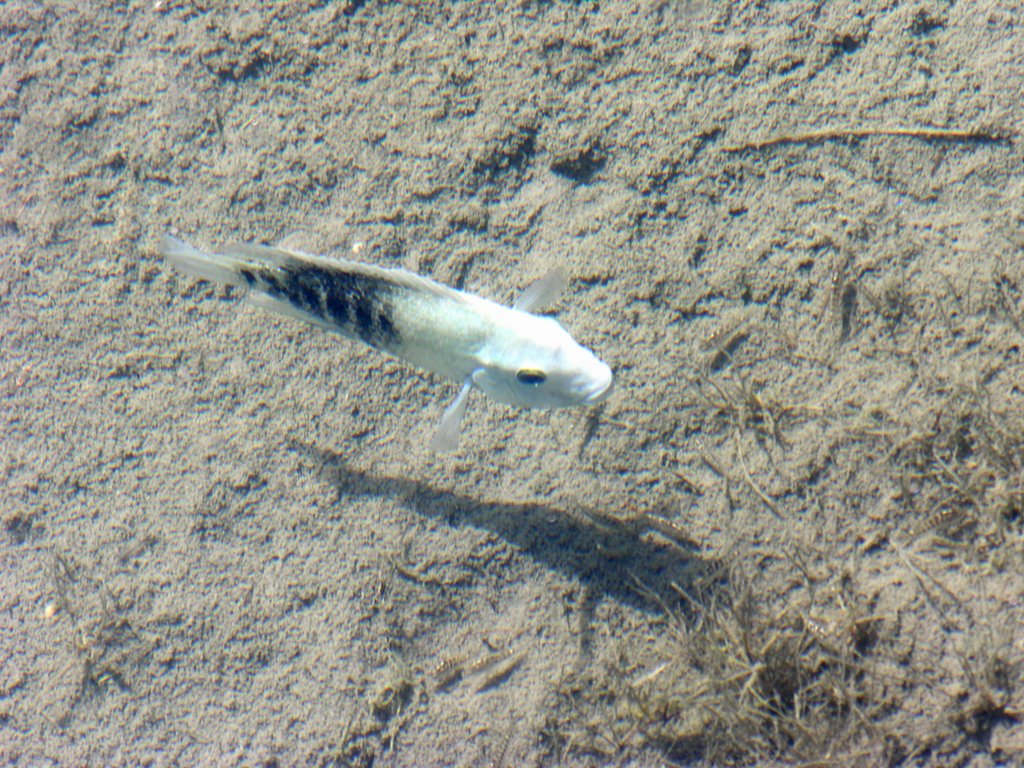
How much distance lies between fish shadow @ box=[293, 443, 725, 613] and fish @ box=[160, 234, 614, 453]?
69 cm

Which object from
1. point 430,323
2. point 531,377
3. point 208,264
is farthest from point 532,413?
point 208,264

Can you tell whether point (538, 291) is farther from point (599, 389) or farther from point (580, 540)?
point (580, 540)

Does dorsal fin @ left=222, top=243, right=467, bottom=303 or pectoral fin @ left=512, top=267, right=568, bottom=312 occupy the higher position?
dorsal fin @ left=222, top=243, right=467, bottom=303

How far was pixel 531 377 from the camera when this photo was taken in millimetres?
2781

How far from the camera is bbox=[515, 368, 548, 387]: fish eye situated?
275 cm

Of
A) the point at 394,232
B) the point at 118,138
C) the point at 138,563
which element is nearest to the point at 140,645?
the point at 138,563

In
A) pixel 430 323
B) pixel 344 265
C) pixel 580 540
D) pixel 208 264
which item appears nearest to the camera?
pixel 344 265

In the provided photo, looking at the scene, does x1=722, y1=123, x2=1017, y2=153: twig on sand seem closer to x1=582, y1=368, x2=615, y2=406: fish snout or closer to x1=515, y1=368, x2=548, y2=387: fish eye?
x1=582, y1=368, x2=615, y2=406: fish snout

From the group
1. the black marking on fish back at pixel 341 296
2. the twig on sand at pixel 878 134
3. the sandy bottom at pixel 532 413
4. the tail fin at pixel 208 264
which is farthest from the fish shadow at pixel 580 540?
the twig on sand at pixel 878 134

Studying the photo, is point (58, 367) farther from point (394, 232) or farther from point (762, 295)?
point (762, 295)

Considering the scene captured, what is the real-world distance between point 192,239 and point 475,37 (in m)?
1.83

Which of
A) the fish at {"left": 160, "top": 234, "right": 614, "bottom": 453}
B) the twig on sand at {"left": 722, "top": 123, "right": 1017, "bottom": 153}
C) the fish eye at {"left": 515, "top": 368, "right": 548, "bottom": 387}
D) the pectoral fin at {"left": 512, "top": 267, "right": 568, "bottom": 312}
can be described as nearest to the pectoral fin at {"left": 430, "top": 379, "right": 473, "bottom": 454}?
the fish at {"left": 160, "top": 234, "right": 614, "bottom": 453}

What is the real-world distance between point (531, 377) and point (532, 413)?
759 millimetres

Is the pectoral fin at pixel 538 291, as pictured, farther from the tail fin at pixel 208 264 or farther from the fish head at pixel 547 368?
the tail fin at pixel 208 264
